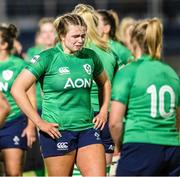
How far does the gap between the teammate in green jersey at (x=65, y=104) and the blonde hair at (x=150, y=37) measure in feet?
1.83

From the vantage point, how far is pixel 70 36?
7355mm

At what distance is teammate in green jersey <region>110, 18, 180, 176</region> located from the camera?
6.66 metres

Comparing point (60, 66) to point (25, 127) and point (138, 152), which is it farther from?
point (25, 127)

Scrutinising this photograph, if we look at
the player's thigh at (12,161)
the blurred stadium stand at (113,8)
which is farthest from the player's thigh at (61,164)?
the blurred stadium stand at (113,8)

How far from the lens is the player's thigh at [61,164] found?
731cm

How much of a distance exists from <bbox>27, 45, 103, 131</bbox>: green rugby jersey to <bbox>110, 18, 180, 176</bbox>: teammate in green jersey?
1.76 ft

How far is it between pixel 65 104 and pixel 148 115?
2.80ft

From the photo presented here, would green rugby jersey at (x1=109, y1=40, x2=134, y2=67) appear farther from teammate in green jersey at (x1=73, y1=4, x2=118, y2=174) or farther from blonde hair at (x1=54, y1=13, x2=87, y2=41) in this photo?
blonde hair at (x1=54, y1=13, x2=87, y2=41)

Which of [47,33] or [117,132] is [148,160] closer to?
[117,132]

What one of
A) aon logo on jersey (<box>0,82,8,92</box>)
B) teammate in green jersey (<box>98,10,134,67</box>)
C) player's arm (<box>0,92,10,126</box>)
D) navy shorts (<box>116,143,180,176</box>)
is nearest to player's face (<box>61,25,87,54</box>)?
player's arm (<box>0,92,10,126</box>)

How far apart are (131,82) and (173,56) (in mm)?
22285

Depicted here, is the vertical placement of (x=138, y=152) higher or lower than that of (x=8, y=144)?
higher

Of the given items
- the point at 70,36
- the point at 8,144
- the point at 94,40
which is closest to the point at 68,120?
the point at 70,36


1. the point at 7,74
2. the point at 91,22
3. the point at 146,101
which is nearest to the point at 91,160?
the point at 146,101
